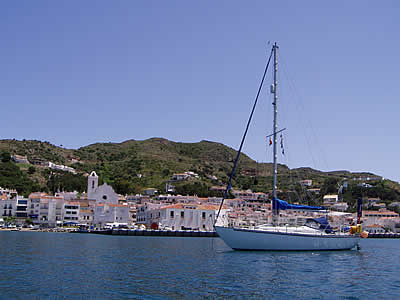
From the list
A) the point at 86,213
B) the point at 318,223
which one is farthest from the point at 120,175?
the point at 318,223

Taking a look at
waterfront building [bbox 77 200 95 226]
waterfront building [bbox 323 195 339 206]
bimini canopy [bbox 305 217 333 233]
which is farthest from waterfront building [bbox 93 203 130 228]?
bimini canopy [bbox 305 217 333 233]

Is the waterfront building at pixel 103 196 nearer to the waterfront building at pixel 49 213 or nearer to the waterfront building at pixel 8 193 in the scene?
the waterfront building at pixel 49 213

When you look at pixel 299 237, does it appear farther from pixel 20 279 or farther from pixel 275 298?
pixel 20 279

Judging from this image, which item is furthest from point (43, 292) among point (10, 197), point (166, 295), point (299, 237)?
point (10, 197)

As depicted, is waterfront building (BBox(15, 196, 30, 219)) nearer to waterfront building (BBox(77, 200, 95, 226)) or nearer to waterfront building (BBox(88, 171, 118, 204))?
waterfront building (BBox(77, 200, 95, 226))

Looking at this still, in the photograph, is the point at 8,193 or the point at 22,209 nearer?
the point at 22,209

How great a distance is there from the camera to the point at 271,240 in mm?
36844

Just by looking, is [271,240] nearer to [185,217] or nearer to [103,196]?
[185,217]

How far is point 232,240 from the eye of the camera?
37.9 meters

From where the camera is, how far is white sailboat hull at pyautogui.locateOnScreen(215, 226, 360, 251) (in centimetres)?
3678

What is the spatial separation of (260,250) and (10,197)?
93.2 m

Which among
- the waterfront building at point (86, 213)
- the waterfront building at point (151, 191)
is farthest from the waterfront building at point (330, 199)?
the waterfront building at point (86, 213)

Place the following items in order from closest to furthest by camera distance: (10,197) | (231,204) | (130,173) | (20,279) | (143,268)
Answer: (20,279), (143,268), (10,197), (231,204), (130,173)

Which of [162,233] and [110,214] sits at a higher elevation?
[110,214]
